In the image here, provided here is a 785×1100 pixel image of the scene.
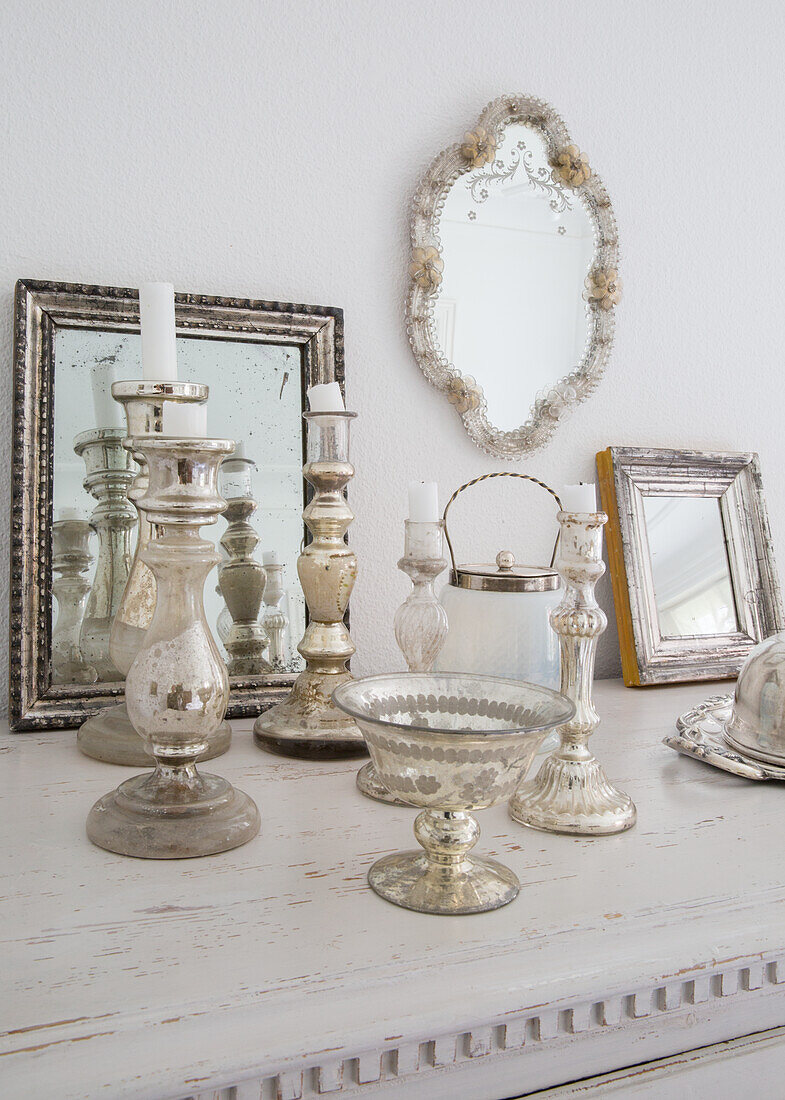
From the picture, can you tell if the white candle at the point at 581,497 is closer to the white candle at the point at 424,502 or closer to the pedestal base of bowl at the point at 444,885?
the white candle at the point at 424,502

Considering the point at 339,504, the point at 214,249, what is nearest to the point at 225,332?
the point at 214,249

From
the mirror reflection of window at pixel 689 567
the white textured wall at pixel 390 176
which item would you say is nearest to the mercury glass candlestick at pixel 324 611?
the white textured wall at pixel 390 176

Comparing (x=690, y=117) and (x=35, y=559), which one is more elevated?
(x=690, y=117)

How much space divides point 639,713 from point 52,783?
0.66m

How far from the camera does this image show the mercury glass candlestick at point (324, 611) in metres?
0.84

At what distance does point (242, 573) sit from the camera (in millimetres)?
968

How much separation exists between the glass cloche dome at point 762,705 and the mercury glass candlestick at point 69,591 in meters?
0.67

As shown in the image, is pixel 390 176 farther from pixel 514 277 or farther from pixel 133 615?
pixel 133 615

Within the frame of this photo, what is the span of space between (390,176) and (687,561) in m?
0.65

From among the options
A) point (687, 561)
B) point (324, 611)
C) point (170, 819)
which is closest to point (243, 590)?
point (324, 611)

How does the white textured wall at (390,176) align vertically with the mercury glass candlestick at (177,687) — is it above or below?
above

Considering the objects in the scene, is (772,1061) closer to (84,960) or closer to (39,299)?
(84,960)

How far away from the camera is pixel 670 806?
743mm

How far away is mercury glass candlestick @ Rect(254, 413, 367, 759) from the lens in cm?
84
